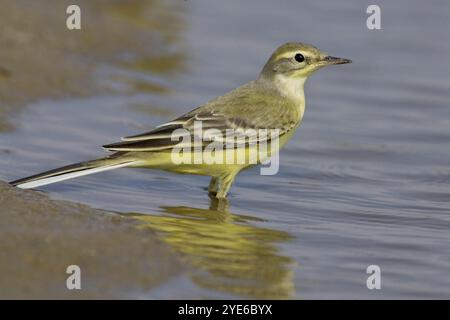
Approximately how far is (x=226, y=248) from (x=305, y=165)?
3.20m

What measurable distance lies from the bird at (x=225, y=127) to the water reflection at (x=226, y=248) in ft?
1.36

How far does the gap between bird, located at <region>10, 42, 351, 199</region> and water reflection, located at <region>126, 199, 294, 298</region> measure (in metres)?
0.41

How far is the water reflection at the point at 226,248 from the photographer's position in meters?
7.58

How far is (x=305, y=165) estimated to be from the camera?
1152cm

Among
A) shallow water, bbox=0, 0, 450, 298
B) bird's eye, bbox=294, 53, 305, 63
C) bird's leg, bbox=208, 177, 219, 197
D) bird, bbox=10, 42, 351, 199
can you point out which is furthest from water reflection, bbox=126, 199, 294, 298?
bird's eye, bbox=294, 53, 305, 63

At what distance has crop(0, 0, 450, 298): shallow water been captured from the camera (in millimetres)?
8133

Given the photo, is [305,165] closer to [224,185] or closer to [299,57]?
[299,57]

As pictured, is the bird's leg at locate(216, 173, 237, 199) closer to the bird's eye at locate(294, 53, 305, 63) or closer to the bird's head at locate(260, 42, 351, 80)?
the bird's head at locate(260, 42, 351, 80)

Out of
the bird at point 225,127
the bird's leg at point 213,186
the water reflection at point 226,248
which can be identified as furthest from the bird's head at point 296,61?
the water reflection at point 226,248

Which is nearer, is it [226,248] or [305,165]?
[226,248]

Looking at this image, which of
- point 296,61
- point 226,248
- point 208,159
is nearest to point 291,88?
point 296,61

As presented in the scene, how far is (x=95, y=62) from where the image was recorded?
14383 mm

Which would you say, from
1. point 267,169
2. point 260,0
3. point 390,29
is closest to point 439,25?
point 390,29

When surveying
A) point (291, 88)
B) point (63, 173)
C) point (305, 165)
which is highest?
point (291, 88)
